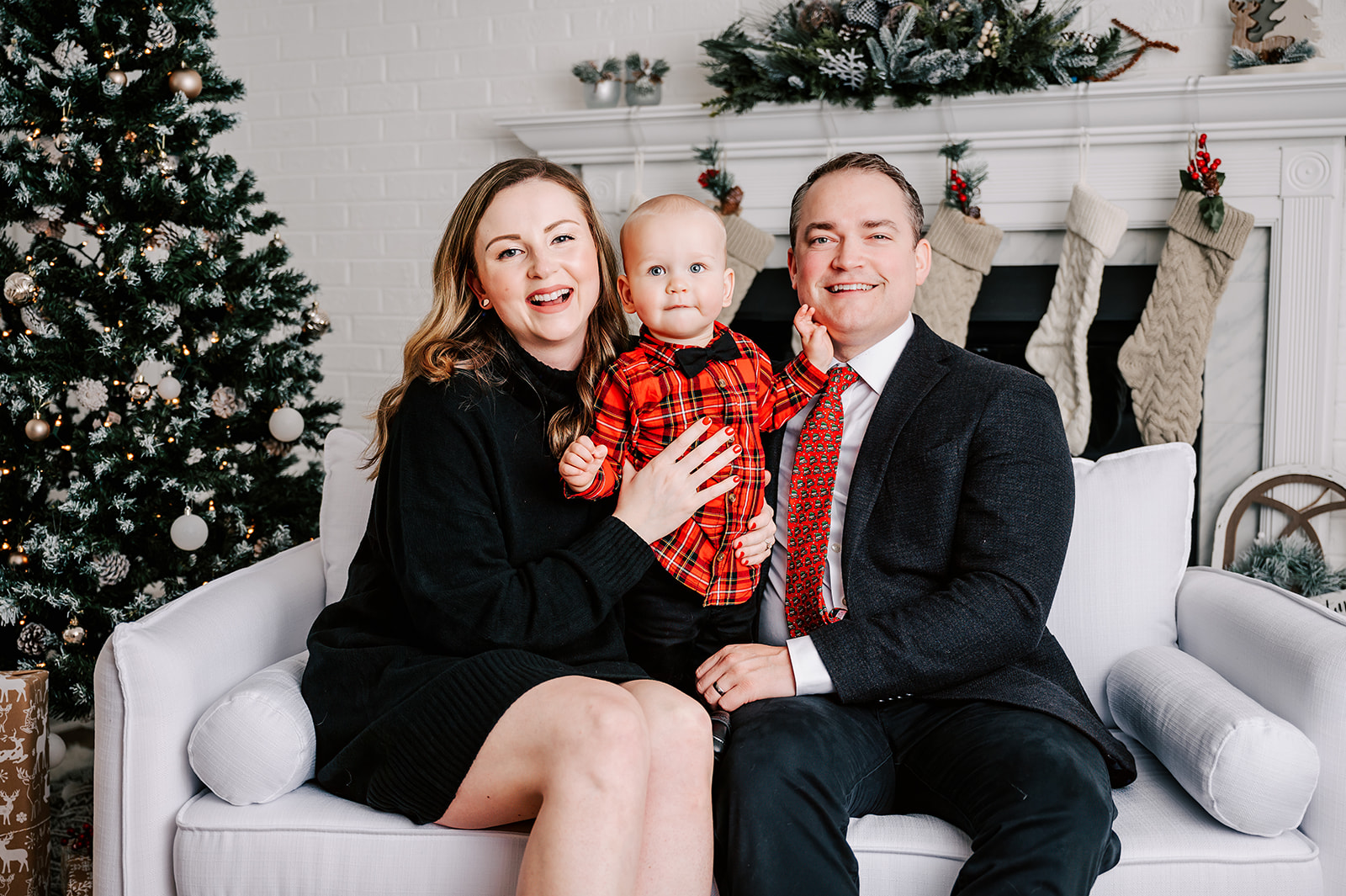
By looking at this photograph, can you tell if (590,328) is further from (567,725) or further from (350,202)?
(350,202)

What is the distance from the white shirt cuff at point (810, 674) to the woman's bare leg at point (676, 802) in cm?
19

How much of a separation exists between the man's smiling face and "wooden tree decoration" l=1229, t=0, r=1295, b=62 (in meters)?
1.56

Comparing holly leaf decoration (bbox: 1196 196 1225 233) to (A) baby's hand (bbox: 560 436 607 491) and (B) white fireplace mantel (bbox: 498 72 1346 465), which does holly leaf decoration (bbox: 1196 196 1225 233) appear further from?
(A) baby's hand (bbox: 560 436 607 491)

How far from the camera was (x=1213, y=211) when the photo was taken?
102 inches

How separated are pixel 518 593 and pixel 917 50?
1.95 m

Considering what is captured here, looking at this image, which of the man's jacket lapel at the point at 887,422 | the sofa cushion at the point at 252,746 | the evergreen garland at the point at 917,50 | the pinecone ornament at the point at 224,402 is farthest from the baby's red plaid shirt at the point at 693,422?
the evergreen garland at the point at 917,50

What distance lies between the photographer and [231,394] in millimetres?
2344

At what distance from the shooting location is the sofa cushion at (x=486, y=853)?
4.32 ft

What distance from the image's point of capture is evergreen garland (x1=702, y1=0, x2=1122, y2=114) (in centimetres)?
259

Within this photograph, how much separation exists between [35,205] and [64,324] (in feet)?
0.86

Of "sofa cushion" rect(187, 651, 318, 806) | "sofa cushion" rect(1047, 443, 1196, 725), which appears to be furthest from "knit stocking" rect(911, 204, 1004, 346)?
"sofa cushion" rect(187, 651, 318, 806)

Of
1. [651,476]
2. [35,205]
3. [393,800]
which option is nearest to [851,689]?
[651,476]

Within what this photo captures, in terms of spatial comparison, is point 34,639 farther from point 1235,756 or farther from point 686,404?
point 1235,756

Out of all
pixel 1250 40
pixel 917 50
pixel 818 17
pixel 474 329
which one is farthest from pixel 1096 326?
pixel 474 329
